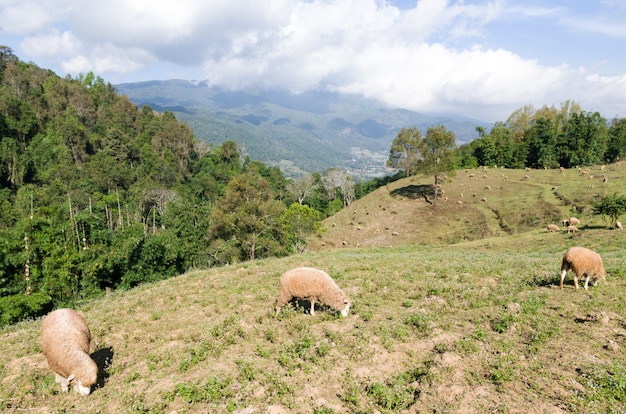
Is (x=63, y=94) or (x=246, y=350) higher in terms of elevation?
(x=63, y=94)

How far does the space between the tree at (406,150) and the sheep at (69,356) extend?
228 ft

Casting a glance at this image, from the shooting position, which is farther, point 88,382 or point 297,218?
point 297,218

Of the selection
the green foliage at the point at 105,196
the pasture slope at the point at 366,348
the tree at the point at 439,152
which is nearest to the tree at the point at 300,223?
the green foliage at the point at 105,196

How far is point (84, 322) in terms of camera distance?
12.5 metres

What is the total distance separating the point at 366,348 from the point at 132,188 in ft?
351

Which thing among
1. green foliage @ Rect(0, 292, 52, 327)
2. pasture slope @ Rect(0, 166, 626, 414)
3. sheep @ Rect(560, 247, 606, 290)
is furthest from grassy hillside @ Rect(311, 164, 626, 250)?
green foliage @ Rect(0, 292, 52, 327)

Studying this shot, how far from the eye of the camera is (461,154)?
118938 millimetres

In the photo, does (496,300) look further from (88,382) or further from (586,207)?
(586,207)

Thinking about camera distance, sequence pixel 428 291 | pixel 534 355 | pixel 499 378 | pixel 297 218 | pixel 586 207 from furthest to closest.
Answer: pixel 297 218
pixel 586 207
pixel 428 291
pixel 534 355
pixel 499 378

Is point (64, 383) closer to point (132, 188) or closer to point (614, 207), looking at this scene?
point (614, 207)

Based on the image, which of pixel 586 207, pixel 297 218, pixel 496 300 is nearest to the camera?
pixel 496 300

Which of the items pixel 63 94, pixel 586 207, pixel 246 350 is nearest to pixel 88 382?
pixel 246 350

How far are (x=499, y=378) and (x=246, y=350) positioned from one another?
833 centimetres

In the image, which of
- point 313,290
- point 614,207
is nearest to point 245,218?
point 313,290
